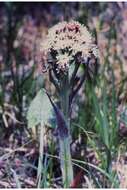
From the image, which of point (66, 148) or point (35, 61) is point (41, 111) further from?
point (35, 61)

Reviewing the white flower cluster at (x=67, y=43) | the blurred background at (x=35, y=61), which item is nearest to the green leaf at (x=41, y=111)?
the blurred background at (x=35, y=61)

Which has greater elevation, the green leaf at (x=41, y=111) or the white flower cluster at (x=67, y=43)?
the white flower cluster at (x=67, y=43)

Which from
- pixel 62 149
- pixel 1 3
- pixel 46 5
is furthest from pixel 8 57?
pixel 62 149

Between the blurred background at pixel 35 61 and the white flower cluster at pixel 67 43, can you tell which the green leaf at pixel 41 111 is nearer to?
the blurred background at pixel 35 61

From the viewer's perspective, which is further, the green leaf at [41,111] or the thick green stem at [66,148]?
the green leaf at [41,111]

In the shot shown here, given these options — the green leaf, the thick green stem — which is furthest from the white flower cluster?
the green leaf

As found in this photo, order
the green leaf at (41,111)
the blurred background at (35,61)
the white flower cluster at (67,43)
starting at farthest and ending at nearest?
1. the blurred background at (35,61)
2. the green leaf at (41,111)
3. the white flower cluster at (67,43)

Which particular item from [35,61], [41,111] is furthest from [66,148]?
[35,61]
